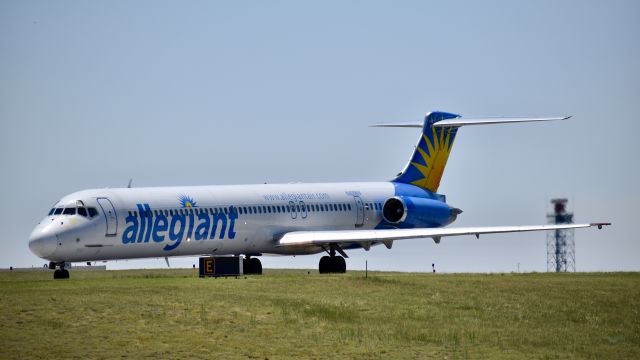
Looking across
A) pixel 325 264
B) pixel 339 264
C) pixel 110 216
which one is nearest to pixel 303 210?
pixel 325 264

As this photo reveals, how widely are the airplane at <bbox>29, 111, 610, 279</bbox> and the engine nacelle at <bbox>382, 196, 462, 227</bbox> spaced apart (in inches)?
1.9

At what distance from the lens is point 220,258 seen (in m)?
56.9

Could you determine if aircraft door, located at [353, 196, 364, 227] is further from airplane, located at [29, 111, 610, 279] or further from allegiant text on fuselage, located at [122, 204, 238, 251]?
allegiant text on fuselage, located at [122, 204, 238, 251]

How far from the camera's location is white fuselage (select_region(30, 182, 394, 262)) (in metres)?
54.8

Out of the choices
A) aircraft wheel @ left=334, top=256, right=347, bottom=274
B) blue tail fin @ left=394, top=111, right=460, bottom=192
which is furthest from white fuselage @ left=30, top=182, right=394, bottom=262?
blue tail fin @ left=394, top=111, right=460, bottom=192

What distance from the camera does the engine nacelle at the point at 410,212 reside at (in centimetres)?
6662

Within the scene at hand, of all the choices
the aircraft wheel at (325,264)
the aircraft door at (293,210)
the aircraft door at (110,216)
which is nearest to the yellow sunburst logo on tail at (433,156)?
the aircraft wheel at (325,264)

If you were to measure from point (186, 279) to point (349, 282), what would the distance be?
21.1 feet

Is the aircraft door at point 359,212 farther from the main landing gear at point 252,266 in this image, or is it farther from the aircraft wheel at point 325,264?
the main landing gear at point 252,266

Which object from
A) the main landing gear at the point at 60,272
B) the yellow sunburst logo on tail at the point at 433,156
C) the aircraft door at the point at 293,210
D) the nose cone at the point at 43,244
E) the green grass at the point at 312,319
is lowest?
the green grass at the point at 312,319

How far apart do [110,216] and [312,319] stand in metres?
16.3

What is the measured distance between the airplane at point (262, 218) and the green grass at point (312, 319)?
14.4ft

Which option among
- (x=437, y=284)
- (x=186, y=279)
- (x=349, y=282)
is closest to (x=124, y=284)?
(x=186, y=279)

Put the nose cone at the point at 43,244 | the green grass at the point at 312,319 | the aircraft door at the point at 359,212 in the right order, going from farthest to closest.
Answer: the aircraft door at the point at 359,212, the nose cone at the point at 43,244, the green grass at the point at 312,319
